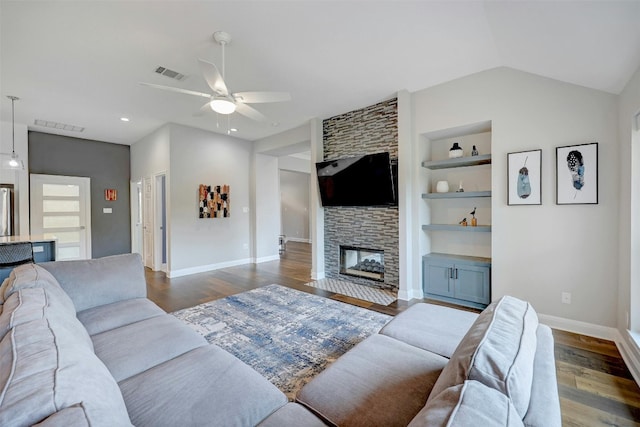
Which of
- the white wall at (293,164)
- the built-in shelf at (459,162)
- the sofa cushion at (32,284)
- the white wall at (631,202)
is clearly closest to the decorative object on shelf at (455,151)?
the built-in shelf at (459,162)

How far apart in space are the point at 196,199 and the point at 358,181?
10.9 ft

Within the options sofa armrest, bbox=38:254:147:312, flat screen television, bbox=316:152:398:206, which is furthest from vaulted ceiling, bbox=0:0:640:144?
sofa armrest, bbox=38:254:147:312

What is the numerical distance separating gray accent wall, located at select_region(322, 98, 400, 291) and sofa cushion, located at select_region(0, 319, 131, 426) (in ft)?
12.3

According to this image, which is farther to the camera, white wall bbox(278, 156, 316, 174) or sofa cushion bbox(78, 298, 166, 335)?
white wall bbox(278, 156, 316, 174)

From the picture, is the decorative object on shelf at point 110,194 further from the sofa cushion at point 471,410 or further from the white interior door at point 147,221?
the sofa cushion at point 471,410

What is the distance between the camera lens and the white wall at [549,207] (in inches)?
104

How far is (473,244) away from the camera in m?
3.80

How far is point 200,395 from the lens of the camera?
1192 millimetres

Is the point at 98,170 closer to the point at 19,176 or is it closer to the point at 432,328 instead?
the point at 19,176

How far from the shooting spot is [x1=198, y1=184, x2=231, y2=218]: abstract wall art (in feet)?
18.2

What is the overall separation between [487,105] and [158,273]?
6279mm

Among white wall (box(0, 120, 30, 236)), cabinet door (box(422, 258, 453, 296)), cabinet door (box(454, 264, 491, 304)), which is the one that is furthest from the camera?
white wall (box(0, 120, 30, 236))

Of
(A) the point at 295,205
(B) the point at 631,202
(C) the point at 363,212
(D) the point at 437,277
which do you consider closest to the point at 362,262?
(C) the point at 363,212

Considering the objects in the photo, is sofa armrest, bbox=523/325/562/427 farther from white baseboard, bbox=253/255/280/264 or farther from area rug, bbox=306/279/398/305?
white baseboard, bbox=253/255/280/264
